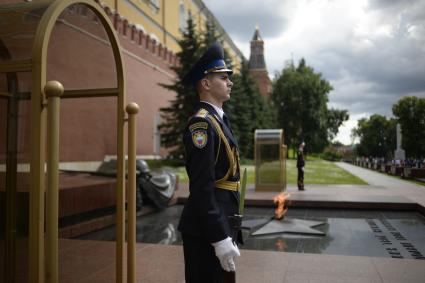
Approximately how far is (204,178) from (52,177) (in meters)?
0.85

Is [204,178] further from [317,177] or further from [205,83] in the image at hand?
[317,177]

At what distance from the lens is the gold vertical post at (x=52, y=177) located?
7.18 ft

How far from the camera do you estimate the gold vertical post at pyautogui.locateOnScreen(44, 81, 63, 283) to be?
2189 millimetres

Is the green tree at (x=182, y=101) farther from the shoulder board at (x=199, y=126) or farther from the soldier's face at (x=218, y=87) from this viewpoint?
the shoulder board at (x=199, y=126)

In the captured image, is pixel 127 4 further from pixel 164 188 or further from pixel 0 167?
pixel 0 167

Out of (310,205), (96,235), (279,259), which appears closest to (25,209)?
(279,259)

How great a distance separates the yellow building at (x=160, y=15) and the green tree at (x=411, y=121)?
14.3 m

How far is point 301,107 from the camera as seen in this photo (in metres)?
49.2

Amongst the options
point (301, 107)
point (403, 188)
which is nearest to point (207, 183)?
point (403, 188)

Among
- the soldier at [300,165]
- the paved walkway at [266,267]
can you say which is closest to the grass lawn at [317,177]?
the soldier at [300,165]

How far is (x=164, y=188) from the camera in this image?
9.80m

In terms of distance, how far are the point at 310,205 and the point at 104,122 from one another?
772cm

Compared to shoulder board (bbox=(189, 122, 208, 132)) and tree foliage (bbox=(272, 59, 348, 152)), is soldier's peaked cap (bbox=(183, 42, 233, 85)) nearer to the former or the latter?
shoulder board (bbox=(189, 122, 208, 132))

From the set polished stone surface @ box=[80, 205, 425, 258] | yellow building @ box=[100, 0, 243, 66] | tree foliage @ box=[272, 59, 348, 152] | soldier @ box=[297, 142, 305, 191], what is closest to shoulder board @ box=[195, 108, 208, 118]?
polished stone surface @ box=[80, 205, 425, 258]
